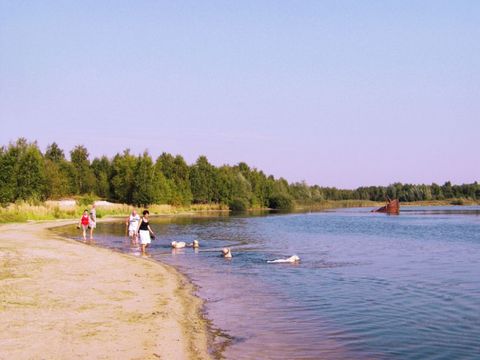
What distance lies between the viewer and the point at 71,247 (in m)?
24.2

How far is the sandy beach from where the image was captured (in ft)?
26.8

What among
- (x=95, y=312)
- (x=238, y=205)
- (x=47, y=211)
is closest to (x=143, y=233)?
(x=95, y=312)

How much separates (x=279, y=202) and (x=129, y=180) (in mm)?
59170

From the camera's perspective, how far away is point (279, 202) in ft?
459

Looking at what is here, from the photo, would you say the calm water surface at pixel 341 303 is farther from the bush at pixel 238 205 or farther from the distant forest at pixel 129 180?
the bush at pixel 238 205

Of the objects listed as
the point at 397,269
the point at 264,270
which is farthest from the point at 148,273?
the point at 397,269

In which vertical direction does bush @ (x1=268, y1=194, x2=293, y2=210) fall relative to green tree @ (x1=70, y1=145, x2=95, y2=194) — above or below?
below

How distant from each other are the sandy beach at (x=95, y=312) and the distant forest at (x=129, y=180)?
42.8m

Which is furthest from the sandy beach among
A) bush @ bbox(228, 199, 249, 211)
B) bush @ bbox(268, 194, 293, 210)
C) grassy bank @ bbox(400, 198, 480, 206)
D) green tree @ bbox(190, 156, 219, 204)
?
grassy bank @ bbox(400, 198, 480, 206)

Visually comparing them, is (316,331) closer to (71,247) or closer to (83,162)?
(71,247)

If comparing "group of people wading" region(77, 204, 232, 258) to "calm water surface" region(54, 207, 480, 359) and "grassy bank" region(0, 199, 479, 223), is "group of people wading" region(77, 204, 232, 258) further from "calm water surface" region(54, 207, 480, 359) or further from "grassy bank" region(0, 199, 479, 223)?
"grassy bank" region(0, 199, 479, 223)

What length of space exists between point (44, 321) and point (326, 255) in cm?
1789

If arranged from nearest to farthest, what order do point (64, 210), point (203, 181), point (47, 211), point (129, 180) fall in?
1. point (47, 211)
2. point (64, 210)
3. point (129, 180)
4. point (203, 181)

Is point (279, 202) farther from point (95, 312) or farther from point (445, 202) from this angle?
point (95, 312)
